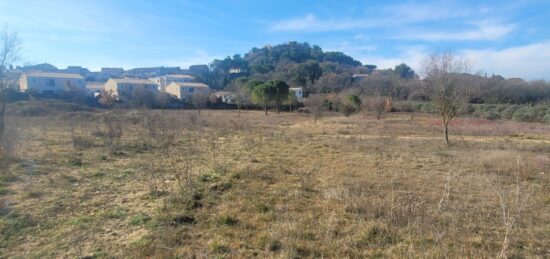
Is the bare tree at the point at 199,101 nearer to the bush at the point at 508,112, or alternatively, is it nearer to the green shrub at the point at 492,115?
the green shrub at the point at 492,115

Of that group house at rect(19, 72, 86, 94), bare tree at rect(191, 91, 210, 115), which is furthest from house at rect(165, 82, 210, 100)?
house at rect(19, 72, 86, 94)

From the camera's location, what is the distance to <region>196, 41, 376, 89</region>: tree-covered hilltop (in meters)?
79.8

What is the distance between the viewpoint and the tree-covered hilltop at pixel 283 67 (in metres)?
79.8

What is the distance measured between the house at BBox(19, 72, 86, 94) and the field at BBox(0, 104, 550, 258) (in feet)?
151

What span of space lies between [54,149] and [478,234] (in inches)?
507

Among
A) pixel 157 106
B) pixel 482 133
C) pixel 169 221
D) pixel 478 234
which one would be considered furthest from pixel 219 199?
pixel 157 106

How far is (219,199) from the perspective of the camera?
19.9 feet

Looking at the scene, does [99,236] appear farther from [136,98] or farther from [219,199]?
[136,98]

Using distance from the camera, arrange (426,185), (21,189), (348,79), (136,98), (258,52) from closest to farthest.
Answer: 1. (21,189)
2. (426,185)
3. (136,98)
4. (348,79)
5. (258,52)

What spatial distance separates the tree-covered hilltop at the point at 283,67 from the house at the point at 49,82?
34.8m

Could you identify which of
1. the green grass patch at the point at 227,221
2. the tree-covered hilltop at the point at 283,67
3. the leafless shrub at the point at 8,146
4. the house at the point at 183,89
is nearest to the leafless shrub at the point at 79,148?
the leafless shrub at the point at 8,146

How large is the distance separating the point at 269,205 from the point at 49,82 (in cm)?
5668

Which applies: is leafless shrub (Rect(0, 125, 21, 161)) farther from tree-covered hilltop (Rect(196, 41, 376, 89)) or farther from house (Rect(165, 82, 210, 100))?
tree-covered hilltop (Rect(196, 41, 376, 89))

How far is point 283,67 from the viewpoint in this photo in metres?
91.9
